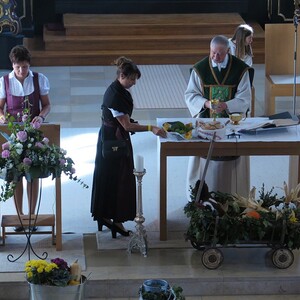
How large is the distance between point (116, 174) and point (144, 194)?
1359 mm

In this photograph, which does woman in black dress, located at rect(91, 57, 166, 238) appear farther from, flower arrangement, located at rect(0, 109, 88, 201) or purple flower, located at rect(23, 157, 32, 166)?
purple flower, located at rect(23, 157, 32, 166)

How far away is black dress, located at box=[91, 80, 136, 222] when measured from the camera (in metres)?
8.66

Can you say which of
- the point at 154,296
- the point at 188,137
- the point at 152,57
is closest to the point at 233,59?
the point at 188,137

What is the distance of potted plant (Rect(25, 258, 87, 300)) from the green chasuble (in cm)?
271

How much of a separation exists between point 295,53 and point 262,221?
454 cm

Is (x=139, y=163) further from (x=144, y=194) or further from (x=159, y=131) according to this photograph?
(x=144, y=194)

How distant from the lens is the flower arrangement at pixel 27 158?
7.93 metres

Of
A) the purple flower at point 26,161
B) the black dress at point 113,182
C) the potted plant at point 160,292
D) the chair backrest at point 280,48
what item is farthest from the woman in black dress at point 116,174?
the chair backrest at point 280,48

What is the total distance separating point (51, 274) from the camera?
7.36 metres

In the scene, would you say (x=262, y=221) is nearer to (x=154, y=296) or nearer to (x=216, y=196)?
(x=216, y=196)

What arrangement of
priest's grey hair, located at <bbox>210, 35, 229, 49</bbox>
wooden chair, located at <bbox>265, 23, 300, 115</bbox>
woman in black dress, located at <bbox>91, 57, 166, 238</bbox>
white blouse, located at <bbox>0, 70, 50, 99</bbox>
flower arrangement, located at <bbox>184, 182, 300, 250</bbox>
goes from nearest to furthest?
flower arrangement, located at <bbox>184, 182, 300, 250</bbox>
woman in black dress, located at <bbox>91, 57, 166, 238</bbox>
white blouse, located at <bbox>0, 70, 50, 99</bbox>
priest's grey hair, located at <bbox>210, 35, 229, 49</bbox>
wooden chair, located at <bbox>265, 23, 300, 115</bbox>

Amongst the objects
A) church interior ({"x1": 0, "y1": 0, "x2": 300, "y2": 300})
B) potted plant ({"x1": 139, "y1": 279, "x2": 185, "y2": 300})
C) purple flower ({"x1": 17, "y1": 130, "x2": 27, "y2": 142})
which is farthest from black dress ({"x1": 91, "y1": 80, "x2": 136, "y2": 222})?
potted plant ({"x1": 139, "y1": 279, "x2": 185, "y2": 300})

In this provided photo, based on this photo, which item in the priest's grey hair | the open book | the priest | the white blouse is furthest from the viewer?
the priest

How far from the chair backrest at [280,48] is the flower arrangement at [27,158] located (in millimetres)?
5229
